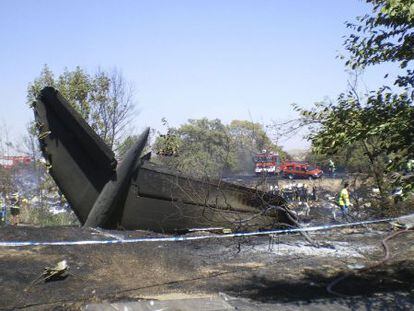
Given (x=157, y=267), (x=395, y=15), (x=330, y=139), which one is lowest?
(x=157, y=267)

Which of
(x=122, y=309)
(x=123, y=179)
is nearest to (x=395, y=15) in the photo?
(x=122, y=309)

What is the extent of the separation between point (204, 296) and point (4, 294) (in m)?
2.47

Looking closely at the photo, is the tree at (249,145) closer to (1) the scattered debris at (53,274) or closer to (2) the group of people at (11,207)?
(1) the scattered debris at (53,274)

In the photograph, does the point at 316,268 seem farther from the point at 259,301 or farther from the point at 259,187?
the point at 259,187

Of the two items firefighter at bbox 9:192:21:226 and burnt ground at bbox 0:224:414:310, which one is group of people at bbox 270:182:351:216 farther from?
firefighter at bbox 9:192:21:226

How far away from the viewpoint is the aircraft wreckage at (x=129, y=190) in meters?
9.31

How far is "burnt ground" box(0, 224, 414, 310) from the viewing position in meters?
5.56

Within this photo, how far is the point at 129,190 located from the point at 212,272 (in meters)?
3.31

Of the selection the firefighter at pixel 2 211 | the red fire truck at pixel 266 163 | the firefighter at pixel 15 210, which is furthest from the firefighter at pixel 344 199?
the firefighter at pixel 2 211

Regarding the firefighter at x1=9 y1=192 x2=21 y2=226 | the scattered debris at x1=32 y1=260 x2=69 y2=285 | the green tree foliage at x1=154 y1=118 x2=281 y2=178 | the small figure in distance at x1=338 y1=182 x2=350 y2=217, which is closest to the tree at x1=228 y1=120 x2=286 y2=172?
the green tree foliage at x1=154 y1=118 x2=281 y2=178

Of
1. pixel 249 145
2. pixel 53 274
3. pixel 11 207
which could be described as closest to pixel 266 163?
pixel 53 274

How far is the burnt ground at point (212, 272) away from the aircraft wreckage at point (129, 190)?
0.49 m

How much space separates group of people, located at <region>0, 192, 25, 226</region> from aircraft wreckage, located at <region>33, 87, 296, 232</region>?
6.70m

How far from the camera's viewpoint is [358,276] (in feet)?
23.0
